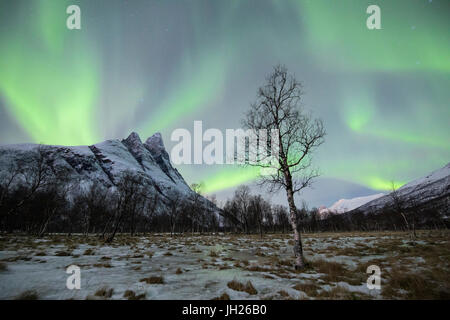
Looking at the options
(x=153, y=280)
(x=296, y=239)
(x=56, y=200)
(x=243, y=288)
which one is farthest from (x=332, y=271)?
(x=56, y=200)

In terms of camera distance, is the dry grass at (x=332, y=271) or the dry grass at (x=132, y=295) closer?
the dry grass at (x=132, y=295)

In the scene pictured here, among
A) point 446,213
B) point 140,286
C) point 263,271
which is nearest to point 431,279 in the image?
point 263,271

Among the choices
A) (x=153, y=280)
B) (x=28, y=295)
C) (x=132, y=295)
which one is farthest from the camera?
(x=153, y=280)

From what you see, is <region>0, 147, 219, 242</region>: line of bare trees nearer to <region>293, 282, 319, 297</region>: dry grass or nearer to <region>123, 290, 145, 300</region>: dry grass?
<region>123, 290, 145, 300</region>: dry grass

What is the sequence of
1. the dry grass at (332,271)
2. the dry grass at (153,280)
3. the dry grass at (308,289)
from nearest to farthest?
the dry grass at (308,289)
the dry grass at (153,280)
the dry grass at (332,271)

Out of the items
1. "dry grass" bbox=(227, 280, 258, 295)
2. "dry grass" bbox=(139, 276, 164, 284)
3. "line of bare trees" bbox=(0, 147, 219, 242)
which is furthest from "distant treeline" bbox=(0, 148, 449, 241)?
"dry grass" bbox=(227, 280, 258, 295)

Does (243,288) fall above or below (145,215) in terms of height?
above

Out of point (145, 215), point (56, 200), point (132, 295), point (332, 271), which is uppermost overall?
point (56, 200)

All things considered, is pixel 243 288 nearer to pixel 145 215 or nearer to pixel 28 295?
pixel 28 295

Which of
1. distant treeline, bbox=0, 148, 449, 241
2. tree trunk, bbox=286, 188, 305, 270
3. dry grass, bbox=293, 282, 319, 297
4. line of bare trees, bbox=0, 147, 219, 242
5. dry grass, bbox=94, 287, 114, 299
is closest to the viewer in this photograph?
dry grass, bbox=94, 287, 114, 299

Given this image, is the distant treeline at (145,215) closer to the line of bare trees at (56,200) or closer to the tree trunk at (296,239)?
the line of bare trees at (56,200)

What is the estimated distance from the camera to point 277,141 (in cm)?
1065

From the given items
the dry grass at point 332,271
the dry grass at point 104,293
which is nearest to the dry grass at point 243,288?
the dry grass at point 332,271
